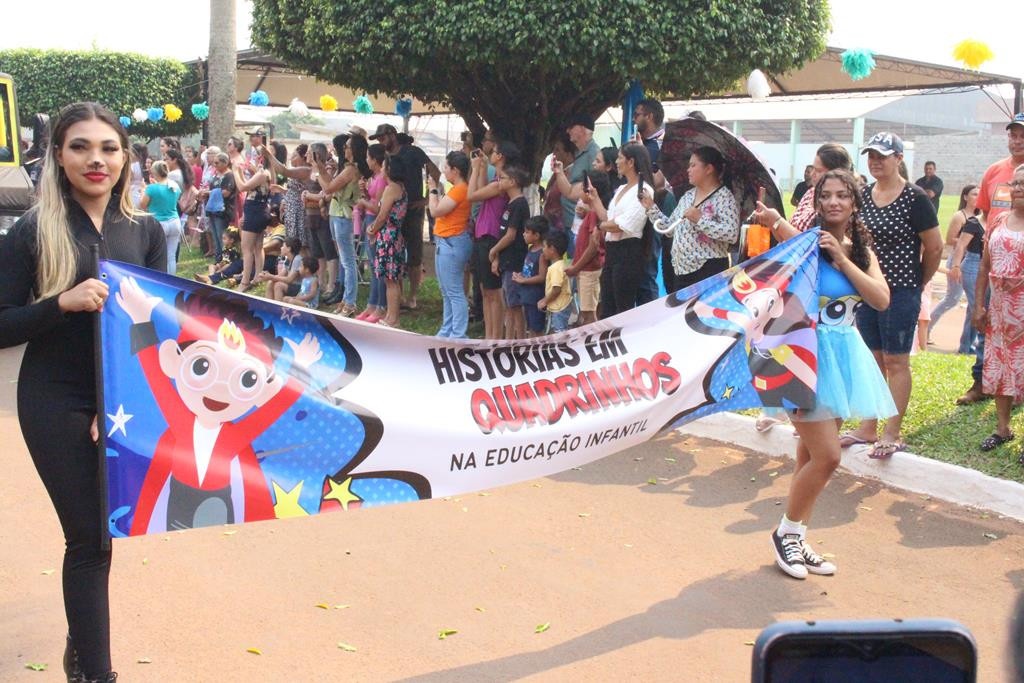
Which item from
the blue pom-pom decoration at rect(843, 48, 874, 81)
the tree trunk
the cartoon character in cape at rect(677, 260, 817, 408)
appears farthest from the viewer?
the tree trunk

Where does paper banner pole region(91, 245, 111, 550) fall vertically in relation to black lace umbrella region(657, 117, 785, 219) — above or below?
below

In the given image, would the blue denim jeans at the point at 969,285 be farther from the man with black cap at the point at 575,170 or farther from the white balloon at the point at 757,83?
the man with black cap at the point at 575,170

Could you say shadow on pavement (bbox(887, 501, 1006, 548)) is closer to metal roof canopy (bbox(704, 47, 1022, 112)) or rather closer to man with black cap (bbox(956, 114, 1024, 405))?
man with black cap (bbox(956, 114, 1024, 405))

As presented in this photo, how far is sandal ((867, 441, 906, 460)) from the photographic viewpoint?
6.55m

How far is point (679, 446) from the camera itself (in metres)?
7.48

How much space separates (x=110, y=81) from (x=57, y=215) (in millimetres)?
32228

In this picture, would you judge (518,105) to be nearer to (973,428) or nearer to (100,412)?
(973,428)

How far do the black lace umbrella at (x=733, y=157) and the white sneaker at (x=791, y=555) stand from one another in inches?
96.2

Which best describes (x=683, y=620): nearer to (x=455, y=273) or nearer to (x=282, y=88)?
(x=455, y=273)

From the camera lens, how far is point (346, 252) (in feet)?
42.5

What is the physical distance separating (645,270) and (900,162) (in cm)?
232

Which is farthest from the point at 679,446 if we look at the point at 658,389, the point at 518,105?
the point at 518,105

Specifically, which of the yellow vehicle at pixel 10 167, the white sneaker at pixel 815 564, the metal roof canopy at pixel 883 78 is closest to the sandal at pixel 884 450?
the white sneaker at pixel 815 564

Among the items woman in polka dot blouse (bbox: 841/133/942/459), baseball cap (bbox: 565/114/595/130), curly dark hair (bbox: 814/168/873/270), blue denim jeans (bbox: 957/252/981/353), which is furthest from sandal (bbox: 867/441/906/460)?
baseball cap (bbox: 565/114/595/130)
